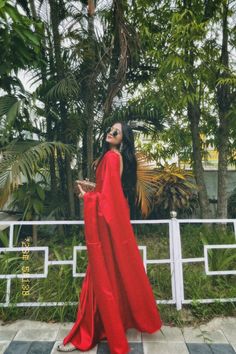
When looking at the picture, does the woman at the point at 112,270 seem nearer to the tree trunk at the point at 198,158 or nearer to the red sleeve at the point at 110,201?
the red sleeve at the point at 110,201

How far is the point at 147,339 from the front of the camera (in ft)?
7.21

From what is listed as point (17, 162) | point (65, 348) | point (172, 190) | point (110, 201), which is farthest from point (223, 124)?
point (65, 348)

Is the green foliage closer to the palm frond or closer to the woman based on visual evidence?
the palm frond

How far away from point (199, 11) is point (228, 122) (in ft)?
4.75

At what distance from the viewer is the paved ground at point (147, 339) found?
2068 millimetres

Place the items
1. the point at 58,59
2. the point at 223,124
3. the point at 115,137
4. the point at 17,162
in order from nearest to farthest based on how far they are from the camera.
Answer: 1. the point at 115,137
2. the point at 17,162
3. the point at 58,59
4. the point at 223,124

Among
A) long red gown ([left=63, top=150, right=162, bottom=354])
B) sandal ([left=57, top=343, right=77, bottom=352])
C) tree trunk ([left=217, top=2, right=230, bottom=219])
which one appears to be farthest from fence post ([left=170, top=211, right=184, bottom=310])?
tree trunk ([left=217, top=2, right=230, bottom=219])

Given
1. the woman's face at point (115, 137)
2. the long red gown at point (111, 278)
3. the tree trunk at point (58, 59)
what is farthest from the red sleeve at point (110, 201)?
the tree trunk at point (58, 59)

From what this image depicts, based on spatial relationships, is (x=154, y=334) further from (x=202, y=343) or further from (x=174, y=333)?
(x=202, y=343)

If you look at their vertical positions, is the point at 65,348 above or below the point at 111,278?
below

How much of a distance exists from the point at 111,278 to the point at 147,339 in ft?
2.05

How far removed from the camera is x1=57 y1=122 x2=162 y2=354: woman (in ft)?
6.43

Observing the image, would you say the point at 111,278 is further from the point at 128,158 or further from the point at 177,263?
the point at 128,158

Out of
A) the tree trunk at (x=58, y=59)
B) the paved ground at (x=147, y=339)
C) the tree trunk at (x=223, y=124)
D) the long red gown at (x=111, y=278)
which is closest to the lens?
the long red gown at (x=111, y=278)
